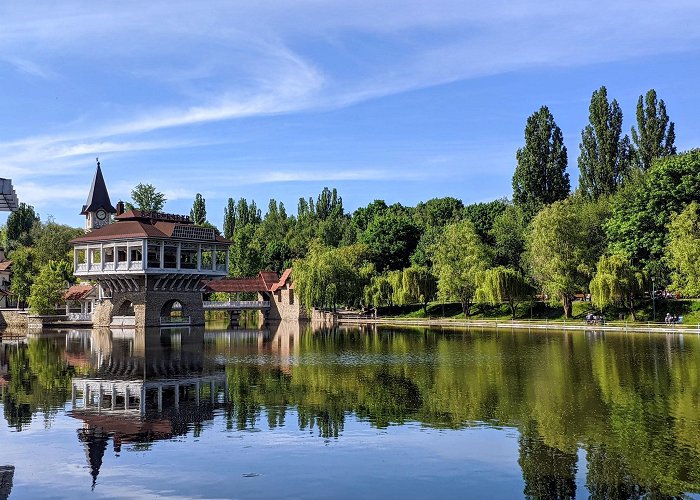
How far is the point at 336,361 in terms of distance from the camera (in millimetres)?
34219

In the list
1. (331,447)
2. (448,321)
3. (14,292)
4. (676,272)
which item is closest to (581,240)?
(676,272)

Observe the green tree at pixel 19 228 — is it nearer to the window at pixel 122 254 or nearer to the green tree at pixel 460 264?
the window at pixel 122 254

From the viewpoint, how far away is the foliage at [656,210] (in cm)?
5947

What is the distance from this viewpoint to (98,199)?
9200 cm

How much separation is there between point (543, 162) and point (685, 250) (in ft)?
84.5

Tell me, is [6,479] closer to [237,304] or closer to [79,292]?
[79,292]

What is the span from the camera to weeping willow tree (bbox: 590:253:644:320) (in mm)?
57812

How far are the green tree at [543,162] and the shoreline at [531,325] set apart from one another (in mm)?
16327

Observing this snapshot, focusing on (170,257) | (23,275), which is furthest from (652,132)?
(23,275)

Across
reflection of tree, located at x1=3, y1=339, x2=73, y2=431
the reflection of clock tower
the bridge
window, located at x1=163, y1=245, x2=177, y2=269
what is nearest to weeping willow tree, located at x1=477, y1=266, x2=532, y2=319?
window, located at x1=163, y1=245, x2=177, y2=269

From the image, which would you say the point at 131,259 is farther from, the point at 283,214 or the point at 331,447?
the point at 283,214

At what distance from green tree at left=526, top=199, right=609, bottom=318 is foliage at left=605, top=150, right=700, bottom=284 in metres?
2.97

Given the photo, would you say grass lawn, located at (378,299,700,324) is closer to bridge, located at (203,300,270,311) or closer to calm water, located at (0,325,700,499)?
bridge, located at (203,300,270,311)

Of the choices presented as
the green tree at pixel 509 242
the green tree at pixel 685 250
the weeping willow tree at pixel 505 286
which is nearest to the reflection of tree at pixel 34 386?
the weeping willow tree at pixel 505 286
